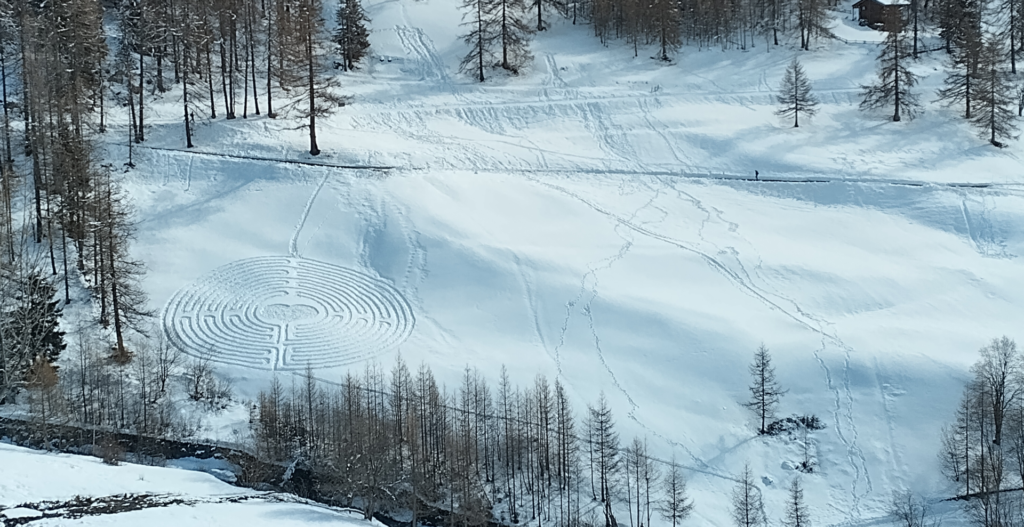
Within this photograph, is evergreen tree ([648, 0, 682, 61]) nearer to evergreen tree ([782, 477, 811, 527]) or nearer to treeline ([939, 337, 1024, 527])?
treeline ([939, 337, 1024, 527])

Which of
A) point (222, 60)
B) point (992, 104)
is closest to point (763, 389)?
point (992, 104)

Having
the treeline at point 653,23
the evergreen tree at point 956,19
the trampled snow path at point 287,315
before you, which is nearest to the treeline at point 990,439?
the trampled snow path at point 287,315

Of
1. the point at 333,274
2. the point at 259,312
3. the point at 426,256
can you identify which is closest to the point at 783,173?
the point at 426,256

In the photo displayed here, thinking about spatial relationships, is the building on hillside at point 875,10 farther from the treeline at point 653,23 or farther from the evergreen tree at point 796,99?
the evergreen tree at point 796,99

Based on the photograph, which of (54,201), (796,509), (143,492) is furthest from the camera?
(54,201)

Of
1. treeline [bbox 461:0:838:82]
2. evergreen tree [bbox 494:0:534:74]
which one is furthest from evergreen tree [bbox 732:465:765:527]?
treeline [bbox 461:0:838:82]

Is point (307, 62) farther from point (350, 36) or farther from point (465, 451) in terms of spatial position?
point (465, 451)
